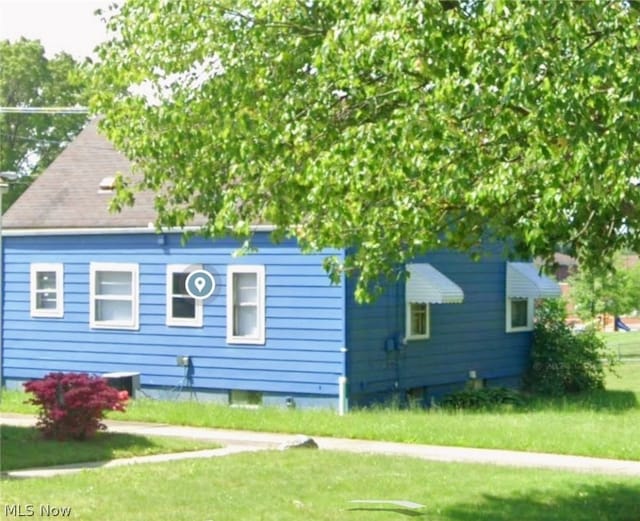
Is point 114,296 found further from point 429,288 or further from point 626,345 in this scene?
point 626,345

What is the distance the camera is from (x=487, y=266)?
2650 cm

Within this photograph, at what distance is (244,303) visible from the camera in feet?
77.9

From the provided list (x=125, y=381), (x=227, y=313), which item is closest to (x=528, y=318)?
(x=227, y=313)

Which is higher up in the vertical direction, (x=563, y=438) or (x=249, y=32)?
(x=249, y=32)

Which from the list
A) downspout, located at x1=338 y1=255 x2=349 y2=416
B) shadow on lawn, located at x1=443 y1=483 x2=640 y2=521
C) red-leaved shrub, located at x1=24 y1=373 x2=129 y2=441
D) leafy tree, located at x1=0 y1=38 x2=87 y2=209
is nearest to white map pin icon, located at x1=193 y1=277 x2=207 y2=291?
downspout, located at x1=338 y1=255 x2=349 y2=416

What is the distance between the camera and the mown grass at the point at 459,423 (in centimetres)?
1834

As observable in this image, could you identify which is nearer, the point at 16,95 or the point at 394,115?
the point at 394,115

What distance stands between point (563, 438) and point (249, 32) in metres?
9.26

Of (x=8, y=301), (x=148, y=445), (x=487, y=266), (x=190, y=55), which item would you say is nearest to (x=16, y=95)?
(x=8, y=301)

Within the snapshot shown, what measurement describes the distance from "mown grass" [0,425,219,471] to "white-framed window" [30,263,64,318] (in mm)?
7711

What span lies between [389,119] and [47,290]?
55.4 ft

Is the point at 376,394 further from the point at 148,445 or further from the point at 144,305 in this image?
the point at 148,445

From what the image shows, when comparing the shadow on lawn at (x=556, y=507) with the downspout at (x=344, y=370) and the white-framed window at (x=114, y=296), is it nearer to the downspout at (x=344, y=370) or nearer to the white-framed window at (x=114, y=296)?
the downspout at (x=344, y=370)

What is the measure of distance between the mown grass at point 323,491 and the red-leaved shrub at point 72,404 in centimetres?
234
